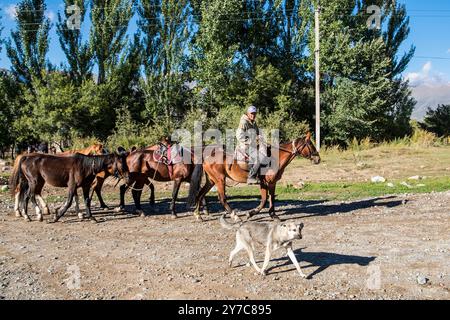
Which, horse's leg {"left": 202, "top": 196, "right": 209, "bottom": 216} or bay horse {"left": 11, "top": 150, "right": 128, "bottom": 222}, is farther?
horse's leg {"left": 202, "top": 196, "right": 209, "bottom": 216}

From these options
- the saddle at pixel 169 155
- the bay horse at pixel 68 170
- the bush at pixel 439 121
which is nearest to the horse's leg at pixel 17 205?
the bay horse at pixel 68 170

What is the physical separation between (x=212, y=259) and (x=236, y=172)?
14.1ft

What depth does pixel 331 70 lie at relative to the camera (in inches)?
1220

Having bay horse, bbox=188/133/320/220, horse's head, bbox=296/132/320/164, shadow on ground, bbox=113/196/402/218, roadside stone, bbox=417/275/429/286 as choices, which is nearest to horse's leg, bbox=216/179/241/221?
bay horse, bbox=188/133/320/220

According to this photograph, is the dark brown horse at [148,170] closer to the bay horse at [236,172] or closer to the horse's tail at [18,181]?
the bay horse at [236,172]

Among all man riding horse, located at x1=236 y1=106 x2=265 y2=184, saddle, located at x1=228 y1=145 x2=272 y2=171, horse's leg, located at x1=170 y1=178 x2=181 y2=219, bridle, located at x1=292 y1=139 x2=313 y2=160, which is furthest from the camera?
horse's leg, located at x1=170 y1=178 x2=181 y2=219

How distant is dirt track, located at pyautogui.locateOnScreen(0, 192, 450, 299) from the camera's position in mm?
6641

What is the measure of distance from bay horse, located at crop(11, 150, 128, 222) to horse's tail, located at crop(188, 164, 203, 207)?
6.23ft

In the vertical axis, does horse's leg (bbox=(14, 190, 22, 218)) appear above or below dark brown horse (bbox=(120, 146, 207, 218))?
below

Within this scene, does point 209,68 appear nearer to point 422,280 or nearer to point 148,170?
point 148,170

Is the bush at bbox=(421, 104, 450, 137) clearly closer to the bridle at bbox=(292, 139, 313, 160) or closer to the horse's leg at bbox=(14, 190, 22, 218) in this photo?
the bridle at bbox=(292, 139, 313, 160)

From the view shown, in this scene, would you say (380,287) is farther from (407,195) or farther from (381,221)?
(407,195)

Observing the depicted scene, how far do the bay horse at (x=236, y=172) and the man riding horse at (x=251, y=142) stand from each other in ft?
1.06

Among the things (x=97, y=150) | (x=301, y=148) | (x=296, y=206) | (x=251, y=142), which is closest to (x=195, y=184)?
(x=251, y=142)
